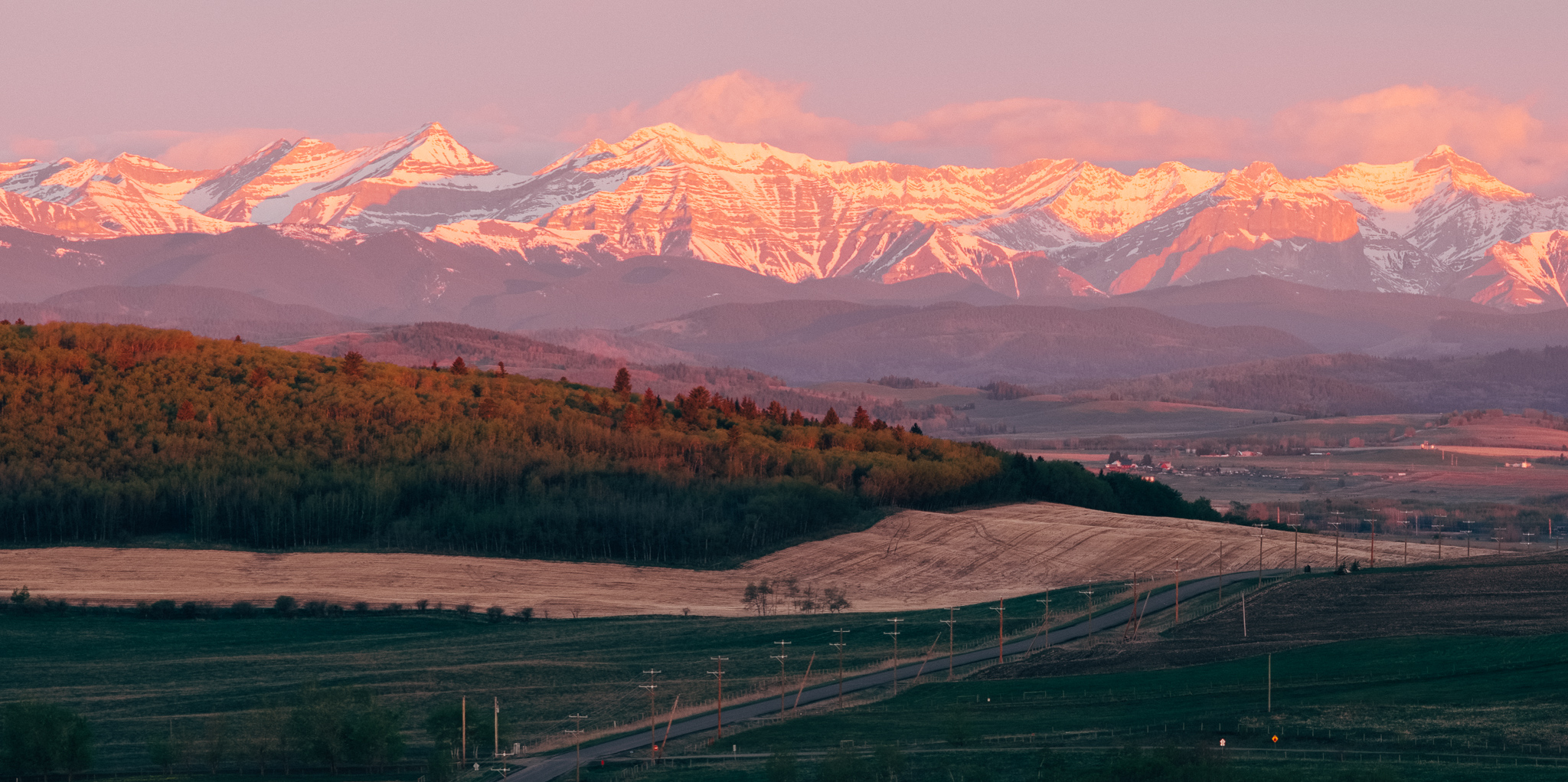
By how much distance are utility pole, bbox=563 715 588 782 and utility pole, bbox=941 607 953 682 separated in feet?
82.5

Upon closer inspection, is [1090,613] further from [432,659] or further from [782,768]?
[782,768]

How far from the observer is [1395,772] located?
87875 millimetres

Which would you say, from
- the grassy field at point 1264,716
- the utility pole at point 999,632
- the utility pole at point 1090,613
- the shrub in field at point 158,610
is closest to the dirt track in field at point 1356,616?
the utility pole at point 999,632

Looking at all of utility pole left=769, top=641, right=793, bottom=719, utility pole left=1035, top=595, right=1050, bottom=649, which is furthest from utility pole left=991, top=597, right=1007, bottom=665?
utility pole left=769, top=641, right=793, bottom=719

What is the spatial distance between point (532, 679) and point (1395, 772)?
213 ft

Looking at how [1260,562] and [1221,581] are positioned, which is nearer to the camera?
[1221,581]

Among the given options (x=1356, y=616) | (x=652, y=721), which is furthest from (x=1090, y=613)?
(x=652, y=721)

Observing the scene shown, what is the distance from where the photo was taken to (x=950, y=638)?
141 meters

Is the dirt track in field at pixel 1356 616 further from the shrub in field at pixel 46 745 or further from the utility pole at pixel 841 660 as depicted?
the shrub in field at pixel 46 745

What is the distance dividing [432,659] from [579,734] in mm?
31741

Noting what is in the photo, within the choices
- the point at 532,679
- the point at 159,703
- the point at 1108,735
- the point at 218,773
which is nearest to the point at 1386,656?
the point at 1108,735

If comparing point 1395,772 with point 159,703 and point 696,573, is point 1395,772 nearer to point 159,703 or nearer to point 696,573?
point 159,703

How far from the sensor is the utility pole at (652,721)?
106312 mm

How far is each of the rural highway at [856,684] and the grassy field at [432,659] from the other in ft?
10.4
